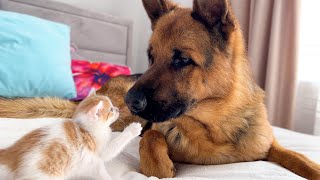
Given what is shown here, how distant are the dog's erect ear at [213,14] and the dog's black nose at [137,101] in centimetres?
36

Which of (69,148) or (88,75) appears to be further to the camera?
(88,75)

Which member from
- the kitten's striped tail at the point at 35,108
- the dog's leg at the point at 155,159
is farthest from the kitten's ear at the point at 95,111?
the kitten's striped tail at the point at 35,108

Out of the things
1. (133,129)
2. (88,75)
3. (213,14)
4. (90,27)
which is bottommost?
(88,75)

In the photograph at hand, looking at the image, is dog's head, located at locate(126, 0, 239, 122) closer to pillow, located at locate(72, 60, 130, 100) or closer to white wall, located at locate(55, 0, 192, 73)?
pillow, located at locate(72, 60, 130, 100)

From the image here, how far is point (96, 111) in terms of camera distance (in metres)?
0.93

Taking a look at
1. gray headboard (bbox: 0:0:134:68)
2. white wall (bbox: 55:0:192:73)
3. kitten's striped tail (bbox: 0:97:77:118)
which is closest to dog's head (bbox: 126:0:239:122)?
kitten's striped tail (bbox: 0:97:77:118)

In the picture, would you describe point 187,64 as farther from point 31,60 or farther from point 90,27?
point 90,27

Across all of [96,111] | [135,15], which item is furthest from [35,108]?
[135,15]

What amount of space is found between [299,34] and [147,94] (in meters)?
1.74

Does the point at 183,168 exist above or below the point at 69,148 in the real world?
below

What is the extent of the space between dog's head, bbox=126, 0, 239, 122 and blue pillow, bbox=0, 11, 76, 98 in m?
1.00

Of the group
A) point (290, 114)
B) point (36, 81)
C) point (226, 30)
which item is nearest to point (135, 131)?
point (226, 30)

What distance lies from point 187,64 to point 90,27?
1.91 m

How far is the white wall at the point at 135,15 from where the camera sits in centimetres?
318
